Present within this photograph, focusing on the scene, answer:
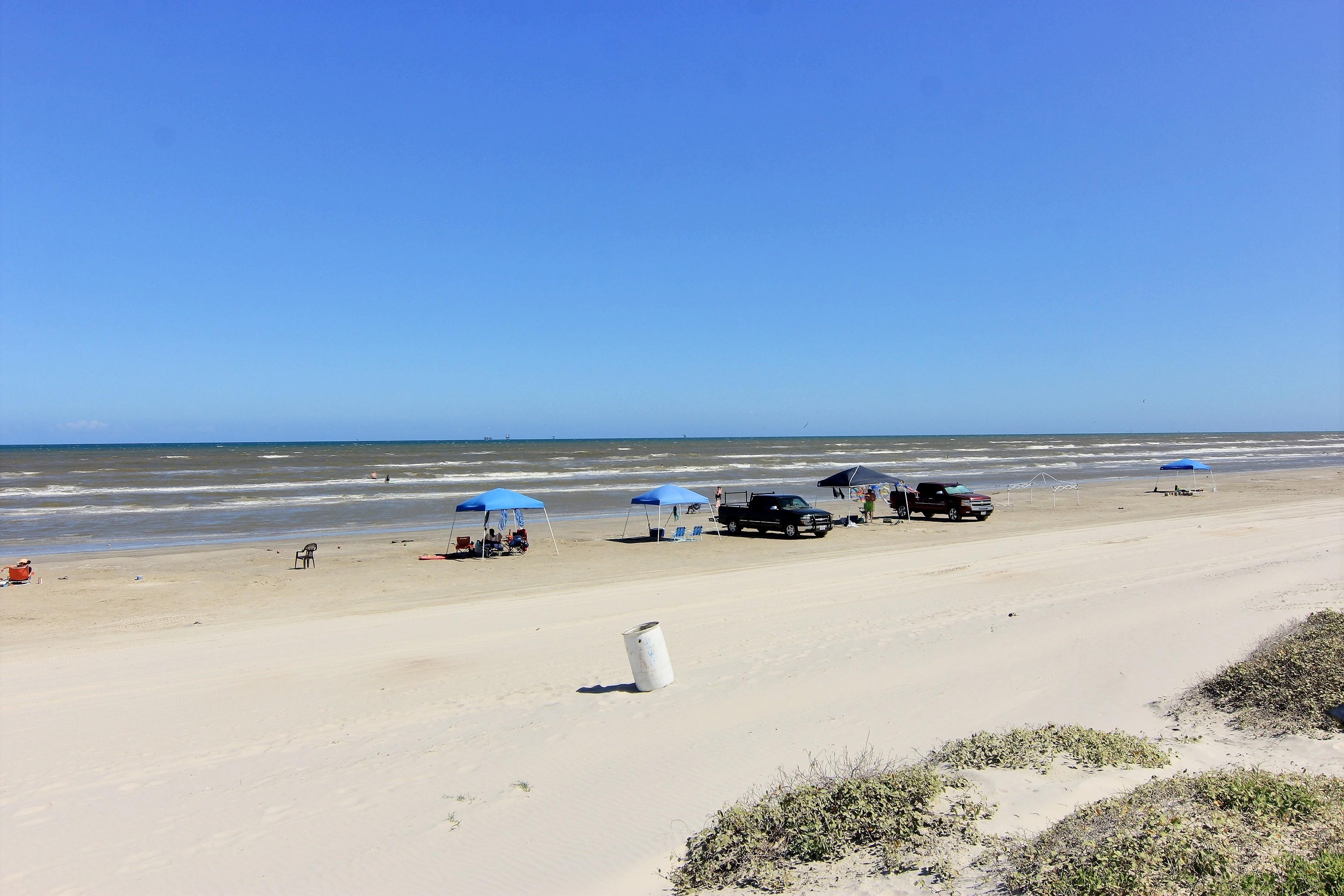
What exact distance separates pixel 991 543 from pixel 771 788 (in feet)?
57.6

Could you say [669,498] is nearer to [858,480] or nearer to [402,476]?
[858,480]

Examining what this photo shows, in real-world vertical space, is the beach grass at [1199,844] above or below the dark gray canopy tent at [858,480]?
below

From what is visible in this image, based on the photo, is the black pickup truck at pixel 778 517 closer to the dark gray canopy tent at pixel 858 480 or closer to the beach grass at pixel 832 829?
the dark gray canopy tent at pixel 858 480

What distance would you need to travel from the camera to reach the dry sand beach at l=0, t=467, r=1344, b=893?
5441mm

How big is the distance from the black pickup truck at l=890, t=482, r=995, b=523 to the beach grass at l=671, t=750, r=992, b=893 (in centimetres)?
2500

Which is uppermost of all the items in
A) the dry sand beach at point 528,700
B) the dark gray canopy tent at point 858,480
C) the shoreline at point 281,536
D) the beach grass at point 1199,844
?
the dark gray canopy tent at point 858,480

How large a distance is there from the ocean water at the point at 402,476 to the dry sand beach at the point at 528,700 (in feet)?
44.7

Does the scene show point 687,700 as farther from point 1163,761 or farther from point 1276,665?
point 1276,665

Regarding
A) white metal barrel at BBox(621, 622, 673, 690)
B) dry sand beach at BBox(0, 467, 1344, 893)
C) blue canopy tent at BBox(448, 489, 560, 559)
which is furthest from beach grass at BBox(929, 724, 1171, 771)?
blue canopy tent at BBox(448, 489, 560, 559)

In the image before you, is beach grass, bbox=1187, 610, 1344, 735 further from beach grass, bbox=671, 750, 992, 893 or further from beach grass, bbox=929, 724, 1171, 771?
beach grass, bbox=671, 750, 992, 893

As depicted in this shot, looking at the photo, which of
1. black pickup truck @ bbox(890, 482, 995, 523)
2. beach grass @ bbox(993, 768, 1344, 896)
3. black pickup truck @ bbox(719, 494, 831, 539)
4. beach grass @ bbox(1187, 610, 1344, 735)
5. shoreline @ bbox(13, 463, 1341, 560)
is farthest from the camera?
black pickup truck @ bbox(890, 482, 995, 523)

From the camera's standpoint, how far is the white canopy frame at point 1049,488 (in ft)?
116

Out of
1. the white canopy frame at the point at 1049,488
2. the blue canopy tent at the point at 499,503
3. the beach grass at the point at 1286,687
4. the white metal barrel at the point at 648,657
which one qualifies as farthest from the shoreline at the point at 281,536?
the beach grass at the point at 1286,687

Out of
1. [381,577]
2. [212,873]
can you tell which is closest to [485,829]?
[212,873]
